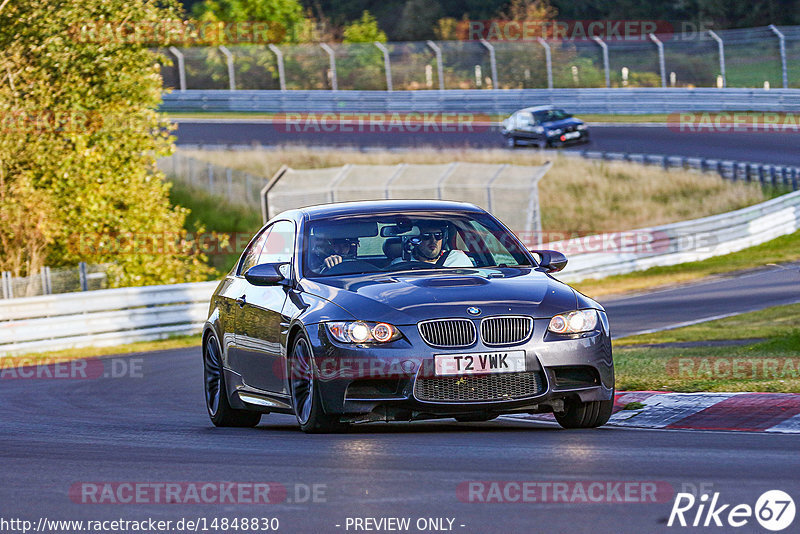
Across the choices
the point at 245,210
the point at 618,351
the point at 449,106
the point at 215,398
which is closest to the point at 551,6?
the point at 449,106

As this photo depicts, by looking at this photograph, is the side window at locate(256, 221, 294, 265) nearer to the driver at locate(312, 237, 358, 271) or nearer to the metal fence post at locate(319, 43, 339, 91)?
the driver at locate(312, 237, 358, 271)

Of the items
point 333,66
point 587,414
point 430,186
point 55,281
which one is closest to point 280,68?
point 333,66

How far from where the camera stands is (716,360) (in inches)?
541

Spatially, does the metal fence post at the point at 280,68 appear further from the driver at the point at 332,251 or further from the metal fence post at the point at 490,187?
the driver at the point at 332,251

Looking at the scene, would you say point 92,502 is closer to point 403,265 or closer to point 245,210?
point 403,265

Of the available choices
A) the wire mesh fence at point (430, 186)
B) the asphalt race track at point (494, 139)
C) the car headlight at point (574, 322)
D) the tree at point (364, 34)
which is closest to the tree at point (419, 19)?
the tree at point (364, 34)

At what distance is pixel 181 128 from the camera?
49.2 meters

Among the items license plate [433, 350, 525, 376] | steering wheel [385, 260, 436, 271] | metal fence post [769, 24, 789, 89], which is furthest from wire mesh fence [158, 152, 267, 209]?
license plate [433, 350, 525, 376]

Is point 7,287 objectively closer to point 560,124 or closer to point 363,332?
point 363,332

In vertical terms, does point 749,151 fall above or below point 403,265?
below

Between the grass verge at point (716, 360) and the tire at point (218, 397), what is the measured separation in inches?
120

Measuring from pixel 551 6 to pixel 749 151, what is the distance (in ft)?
100

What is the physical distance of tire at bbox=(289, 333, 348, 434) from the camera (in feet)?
29.1

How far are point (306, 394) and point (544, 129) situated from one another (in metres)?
34.2
